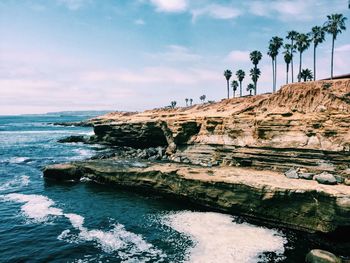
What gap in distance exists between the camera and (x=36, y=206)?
32.2m

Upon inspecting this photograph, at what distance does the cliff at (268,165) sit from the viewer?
25266mm

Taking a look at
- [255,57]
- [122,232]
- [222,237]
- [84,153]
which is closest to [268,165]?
[222,237]

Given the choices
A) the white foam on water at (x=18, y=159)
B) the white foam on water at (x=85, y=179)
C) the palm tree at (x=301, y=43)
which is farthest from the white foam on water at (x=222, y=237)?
the palm tree at (x=301, y=43)

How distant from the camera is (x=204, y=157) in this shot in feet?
139

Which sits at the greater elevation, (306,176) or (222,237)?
(306,176)

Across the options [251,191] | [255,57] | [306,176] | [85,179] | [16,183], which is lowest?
[16,183]

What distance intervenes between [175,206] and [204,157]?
12.3 m

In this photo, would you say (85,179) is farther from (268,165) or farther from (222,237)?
(268,165)

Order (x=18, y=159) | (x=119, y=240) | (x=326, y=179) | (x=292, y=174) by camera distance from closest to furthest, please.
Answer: (x=119, y=240), (x=326, y=179), (x=292, y=174), (x=18, y=159)

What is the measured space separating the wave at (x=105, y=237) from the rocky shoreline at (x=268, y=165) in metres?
8.94

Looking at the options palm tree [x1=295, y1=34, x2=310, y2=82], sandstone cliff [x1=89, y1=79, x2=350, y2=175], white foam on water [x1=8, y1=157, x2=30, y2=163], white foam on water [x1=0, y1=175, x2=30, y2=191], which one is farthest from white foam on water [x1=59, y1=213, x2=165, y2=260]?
palm tree [x1=295, y1=34, x2=310, y2=82]

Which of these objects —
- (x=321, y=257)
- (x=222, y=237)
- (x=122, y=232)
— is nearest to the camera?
(x=321, y=257)

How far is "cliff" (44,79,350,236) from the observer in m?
25.3

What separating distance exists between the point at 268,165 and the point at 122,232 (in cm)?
1761
